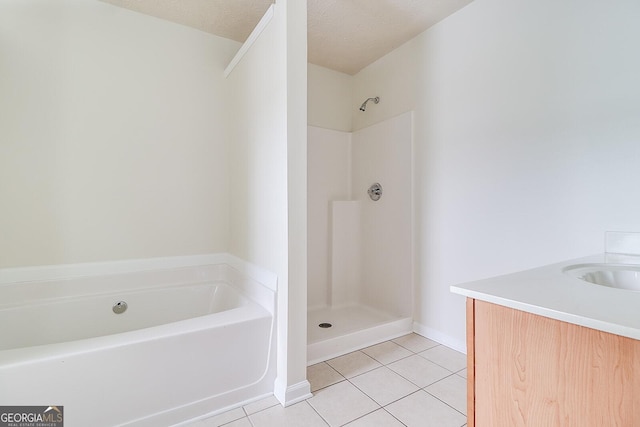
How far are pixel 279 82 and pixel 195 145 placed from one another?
1.07m

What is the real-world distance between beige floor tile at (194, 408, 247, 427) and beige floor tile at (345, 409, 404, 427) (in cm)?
56

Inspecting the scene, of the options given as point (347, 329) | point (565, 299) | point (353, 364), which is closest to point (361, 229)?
point (347, 329)

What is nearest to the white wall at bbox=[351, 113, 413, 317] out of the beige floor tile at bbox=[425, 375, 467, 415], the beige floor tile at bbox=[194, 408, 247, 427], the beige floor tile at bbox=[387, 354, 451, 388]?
the beige floor tile at bbox=[387, 354, 451, 388]

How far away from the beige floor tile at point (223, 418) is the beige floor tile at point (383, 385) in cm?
68

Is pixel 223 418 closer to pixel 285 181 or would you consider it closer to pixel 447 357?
pixel 285 181

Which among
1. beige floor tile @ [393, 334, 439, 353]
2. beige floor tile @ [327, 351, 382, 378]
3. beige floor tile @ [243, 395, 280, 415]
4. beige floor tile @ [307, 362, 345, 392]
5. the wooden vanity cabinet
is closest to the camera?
the wooden vanity cabinet

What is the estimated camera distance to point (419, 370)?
1807 mm

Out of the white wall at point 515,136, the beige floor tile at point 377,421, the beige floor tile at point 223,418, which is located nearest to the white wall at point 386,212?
the white wall at point 515,136

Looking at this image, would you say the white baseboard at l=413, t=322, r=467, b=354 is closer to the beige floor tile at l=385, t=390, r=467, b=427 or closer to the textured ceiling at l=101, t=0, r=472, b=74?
the beige floor tile at l=385, t=390, r=467, b=427

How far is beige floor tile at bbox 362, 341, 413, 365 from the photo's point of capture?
6.45 ft

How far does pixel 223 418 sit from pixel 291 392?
0.36m

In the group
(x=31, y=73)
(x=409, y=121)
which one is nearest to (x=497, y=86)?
(x=409, y=121)

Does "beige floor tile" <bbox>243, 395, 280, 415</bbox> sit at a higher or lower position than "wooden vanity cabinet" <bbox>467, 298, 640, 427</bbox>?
lower

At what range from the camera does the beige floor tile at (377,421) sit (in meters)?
1.33
